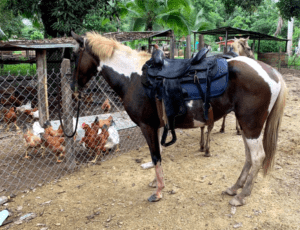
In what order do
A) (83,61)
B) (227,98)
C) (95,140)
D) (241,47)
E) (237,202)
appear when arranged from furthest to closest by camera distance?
(241,47) < (95,140) < (83,61) < (237,202) < (227,98)

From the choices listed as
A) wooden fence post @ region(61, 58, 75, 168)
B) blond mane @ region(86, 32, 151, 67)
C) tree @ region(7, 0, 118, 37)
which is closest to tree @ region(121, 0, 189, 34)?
tree @ region(7, 0, 118, 37)

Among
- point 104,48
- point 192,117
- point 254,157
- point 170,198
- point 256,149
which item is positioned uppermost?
point 104,48

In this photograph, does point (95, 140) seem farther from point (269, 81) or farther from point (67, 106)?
point (269, 81)

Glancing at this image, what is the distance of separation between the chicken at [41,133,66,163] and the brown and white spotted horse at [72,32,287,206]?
5.53 ft

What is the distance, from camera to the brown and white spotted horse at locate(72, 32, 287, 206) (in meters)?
2.84

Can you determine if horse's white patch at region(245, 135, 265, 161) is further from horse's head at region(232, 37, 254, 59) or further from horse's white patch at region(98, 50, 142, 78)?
horse's head at region(232, 37, 254, 59)

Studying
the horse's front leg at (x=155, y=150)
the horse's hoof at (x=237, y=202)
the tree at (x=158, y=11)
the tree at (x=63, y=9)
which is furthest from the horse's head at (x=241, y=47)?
the tree at (x=158, y=11)

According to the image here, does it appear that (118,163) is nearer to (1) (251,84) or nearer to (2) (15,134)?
(1) (251,84)

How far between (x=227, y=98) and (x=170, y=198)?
159 centimetres

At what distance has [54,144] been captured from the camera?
177 inches

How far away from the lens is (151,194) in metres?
3.44

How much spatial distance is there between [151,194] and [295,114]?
19.7 feet

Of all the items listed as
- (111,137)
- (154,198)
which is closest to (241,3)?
(111,137)

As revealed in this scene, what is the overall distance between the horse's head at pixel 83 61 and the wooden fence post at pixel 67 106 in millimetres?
651
